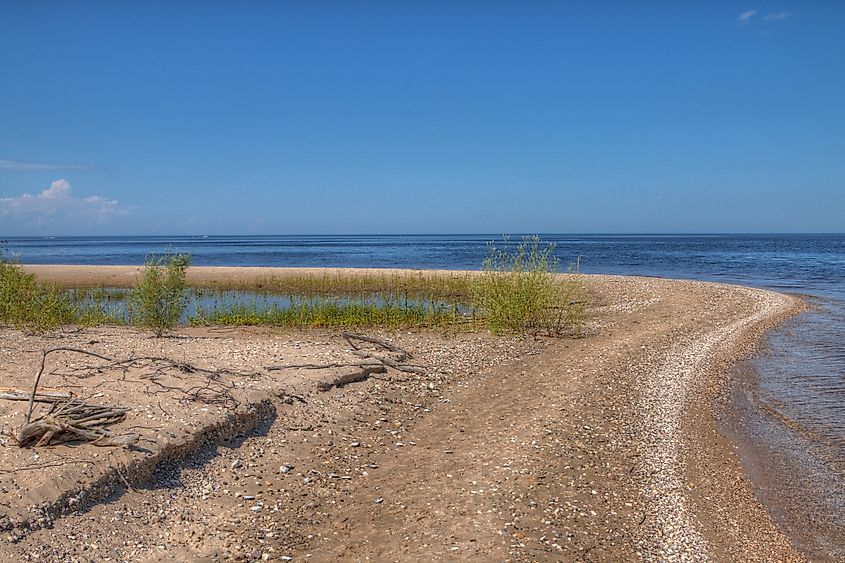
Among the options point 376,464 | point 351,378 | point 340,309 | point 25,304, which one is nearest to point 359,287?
point 340,309

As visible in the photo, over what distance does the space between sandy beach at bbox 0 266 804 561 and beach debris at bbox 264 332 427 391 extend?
89 millimetres

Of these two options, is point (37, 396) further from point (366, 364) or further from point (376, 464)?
point (366, 364)

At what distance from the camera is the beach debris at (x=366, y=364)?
1058 centimetres

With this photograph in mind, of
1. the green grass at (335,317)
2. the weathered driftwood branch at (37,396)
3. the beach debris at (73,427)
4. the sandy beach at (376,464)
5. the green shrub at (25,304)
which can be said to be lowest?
the sandy beach at (376,464)

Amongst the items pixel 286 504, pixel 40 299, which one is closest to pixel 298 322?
pixel 40 299

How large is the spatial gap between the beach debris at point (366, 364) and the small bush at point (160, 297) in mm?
4684

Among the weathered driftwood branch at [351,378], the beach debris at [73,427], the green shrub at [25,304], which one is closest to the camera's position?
the beach debris at [73,427]

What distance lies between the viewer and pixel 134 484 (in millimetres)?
6477

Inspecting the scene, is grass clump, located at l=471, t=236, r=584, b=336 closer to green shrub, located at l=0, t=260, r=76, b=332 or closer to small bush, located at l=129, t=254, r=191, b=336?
small bush, located at l=129, t=254, r=191, b=336

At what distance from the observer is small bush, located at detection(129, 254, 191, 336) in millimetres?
15000

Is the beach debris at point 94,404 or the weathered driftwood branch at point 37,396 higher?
the weathered driftwood branch at point 37,396

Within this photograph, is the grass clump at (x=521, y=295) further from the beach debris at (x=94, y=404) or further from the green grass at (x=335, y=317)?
the beach debris at (x=94, y=404)

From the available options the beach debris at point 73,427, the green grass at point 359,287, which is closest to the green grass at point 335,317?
the green grass at point 359,287

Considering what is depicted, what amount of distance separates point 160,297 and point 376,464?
30.5ft
